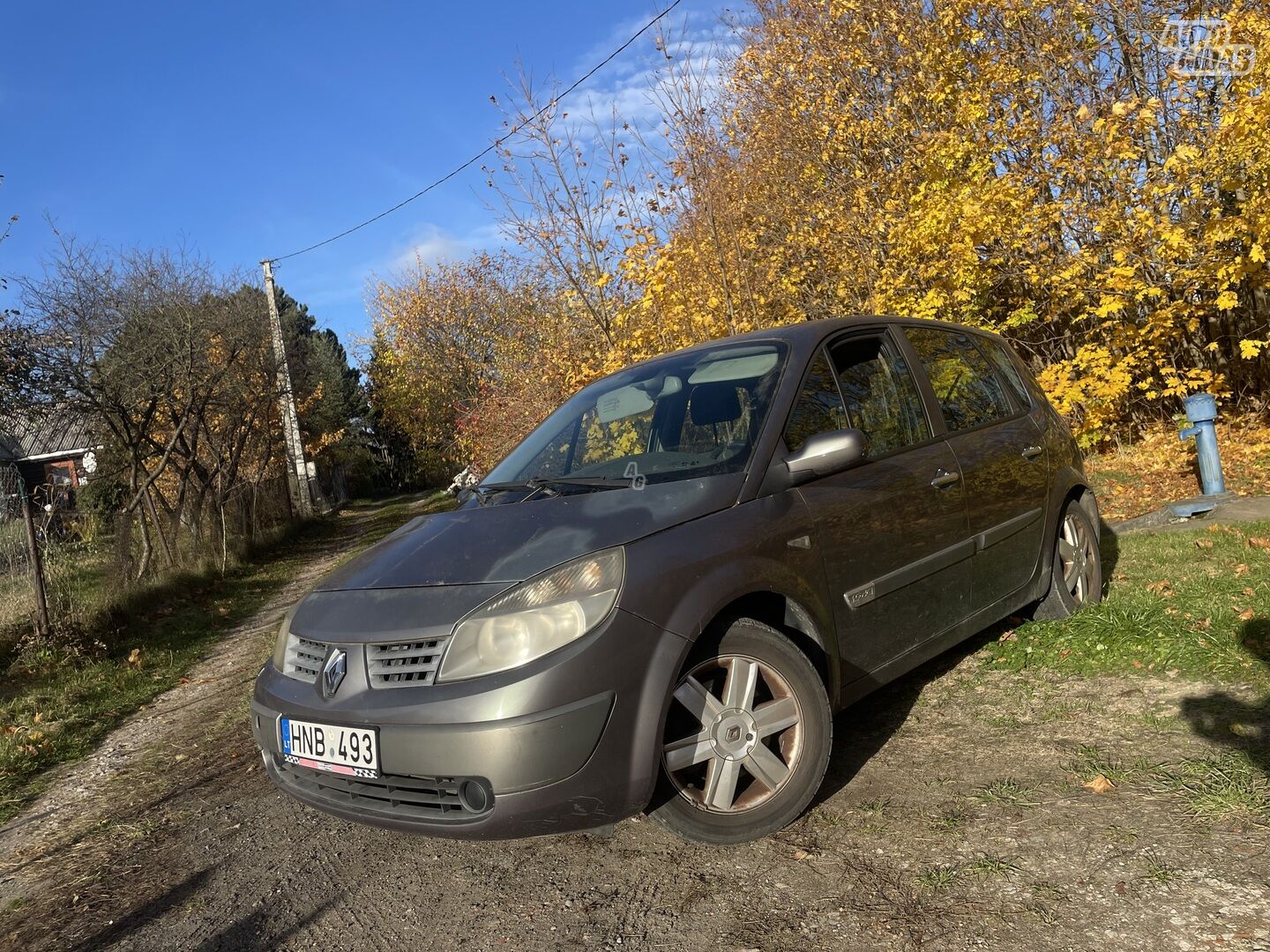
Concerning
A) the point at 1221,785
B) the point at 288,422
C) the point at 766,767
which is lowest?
the point at 1221,785

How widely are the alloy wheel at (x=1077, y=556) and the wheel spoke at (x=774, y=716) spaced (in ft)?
8.55

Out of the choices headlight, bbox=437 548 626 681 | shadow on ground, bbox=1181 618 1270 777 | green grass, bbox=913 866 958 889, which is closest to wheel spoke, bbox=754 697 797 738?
green grass, bbox=913 866 958 889

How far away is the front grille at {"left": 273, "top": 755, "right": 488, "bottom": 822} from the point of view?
268 centimetres

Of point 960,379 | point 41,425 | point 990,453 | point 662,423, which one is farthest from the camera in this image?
point 41,425

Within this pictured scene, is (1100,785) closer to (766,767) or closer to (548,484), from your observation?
(766,767)

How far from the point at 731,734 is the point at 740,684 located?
0.52ft

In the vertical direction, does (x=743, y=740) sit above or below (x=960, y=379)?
below

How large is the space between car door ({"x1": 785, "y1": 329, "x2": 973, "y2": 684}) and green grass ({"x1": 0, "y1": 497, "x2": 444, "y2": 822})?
14.0 ft

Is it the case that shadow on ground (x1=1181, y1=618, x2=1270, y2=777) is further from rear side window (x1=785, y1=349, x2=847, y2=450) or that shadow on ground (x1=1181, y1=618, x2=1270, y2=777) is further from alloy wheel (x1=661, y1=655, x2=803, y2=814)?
rear side window (x1=785, y1=349, x2=847, y2=450)

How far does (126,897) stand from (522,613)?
2.01 metres

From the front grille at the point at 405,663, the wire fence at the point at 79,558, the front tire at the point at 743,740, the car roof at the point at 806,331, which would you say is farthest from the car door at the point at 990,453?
the wire fence at the point at 79,558

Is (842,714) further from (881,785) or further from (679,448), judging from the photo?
(679,448)

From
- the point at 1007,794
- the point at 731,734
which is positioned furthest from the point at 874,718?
the point at 731,734

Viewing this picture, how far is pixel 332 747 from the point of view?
2842mm
